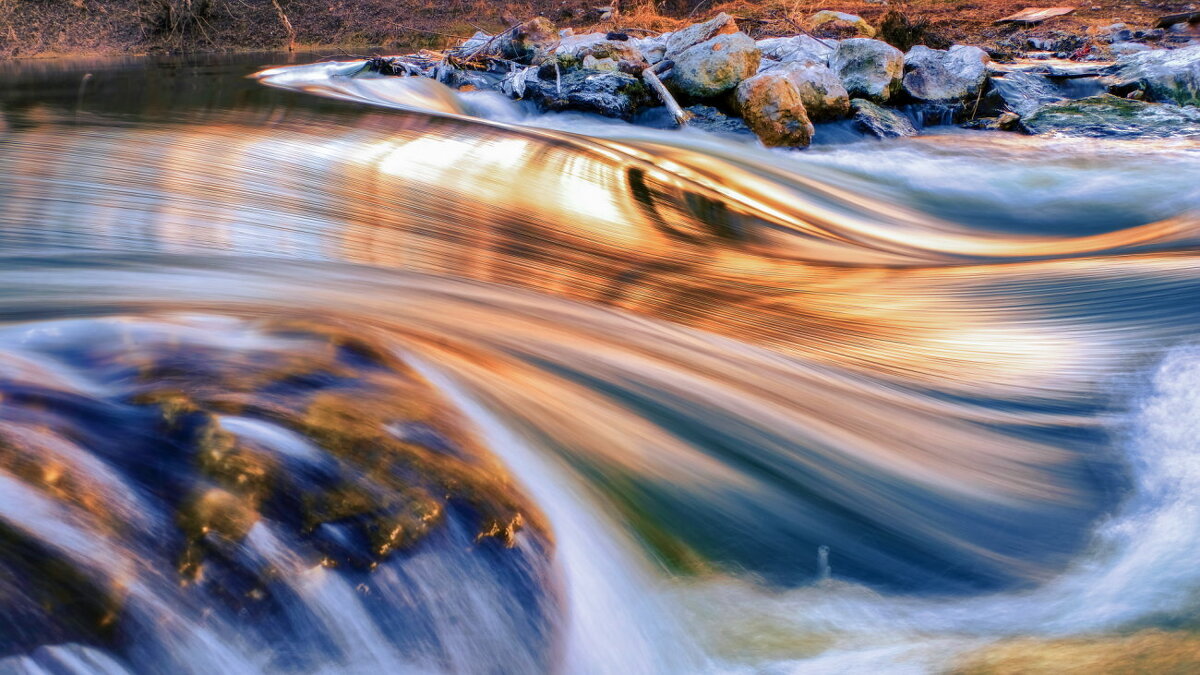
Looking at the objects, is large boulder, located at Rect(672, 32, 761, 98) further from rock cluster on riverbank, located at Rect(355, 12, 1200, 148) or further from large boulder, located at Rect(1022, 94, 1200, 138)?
large boulder, located at Rect(1022, 94, 1200, 138)

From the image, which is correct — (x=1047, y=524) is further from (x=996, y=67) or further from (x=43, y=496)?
(x=996, y=67)

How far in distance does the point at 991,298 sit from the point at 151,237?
139 inches

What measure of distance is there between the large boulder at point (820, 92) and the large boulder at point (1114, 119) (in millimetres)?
1619

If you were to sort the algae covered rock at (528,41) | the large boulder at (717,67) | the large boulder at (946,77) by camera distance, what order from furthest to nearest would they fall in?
the algae covered rock at (528,41)
the large boulder at (946,77)
the large boulder at (717,67)

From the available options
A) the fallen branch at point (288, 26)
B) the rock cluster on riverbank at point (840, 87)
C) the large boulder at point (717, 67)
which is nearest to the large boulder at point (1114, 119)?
the rock cluster on riverbank at point (840, 87)

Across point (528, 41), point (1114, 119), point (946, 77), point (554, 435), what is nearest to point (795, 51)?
point (946, 77)

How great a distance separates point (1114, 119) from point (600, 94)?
14.5ft

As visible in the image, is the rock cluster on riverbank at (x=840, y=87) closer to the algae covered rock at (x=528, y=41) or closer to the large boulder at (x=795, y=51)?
the large boulder at (x=795, y=51)

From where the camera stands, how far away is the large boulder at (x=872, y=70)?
801cm

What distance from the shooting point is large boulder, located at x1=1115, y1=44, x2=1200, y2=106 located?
8273 millimetres

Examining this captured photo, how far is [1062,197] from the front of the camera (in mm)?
5820

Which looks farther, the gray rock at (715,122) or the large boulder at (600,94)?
the large boulder at (600,94)

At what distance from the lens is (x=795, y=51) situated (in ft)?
30.6

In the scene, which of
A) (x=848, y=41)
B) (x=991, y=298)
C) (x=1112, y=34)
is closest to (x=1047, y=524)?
(x=991, y=298)
